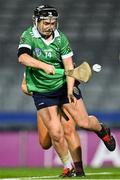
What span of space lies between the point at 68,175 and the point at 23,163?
621cm

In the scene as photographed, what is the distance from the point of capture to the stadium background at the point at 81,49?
1703 centimetres

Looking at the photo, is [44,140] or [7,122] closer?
[44,140]

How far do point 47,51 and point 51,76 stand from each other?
11.0 inches

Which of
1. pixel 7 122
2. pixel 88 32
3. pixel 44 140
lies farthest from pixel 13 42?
pixel 44 140

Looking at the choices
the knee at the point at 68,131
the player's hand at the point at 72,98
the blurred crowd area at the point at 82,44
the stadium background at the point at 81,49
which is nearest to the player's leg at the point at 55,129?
the knee at the point at 68,131

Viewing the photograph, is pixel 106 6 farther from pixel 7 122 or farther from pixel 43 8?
pixel 43 8

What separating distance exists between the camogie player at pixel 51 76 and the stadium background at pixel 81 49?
267 inches

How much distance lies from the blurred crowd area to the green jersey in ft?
26.1

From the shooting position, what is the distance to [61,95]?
853 centimetres

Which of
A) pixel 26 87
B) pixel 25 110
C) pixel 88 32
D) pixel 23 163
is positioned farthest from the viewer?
pixel 88 32

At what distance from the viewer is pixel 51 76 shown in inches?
332

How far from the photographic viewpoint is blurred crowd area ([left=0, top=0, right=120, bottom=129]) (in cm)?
1717

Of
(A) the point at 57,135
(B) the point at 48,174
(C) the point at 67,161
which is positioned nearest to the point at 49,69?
(A) the point at 57,135

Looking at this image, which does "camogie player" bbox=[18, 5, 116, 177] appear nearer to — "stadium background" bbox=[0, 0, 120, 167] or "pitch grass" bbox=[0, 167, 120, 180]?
"pitch grass" bbox=[0, 167, 120, 180]
